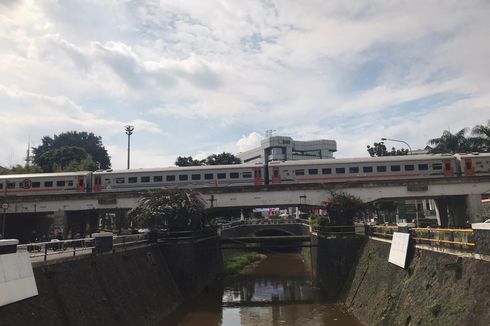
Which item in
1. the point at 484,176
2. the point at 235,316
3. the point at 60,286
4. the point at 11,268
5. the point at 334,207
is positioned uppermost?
the point at 484,176

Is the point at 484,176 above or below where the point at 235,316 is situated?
above

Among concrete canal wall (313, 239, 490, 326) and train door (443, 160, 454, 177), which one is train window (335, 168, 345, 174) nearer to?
train door (443, 160, 454, 177)

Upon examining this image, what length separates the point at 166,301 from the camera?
→ 78.9 feet

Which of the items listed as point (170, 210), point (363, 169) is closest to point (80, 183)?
point (170, 210)

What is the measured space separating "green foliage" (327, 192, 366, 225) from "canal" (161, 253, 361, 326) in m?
5.32

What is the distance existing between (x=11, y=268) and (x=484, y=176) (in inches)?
1687

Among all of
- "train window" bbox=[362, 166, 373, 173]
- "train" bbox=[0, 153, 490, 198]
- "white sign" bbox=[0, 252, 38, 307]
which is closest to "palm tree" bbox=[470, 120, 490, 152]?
"train" bbox=[0, 153, 490, 198]

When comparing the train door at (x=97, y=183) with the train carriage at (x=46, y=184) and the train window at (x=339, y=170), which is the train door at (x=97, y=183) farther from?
the train window at (x=339, y=170)

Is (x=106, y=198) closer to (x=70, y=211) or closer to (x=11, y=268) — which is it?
(x=70, y=211)

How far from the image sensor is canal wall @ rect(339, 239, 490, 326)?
11273 mm

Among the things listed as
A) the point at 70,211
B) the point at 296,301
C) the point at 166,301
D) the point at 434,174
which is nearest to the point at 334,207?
the point at 296,301

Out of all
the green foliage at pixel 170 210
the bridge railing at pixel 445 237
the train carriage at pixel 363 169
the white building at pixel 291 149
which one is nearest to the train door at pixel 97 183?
the green foliage at pixel 170 210

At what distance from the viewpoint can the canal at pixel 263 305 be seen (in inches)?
901

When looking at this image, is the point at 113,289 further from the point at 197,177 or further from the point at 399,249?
the point at 197,177
